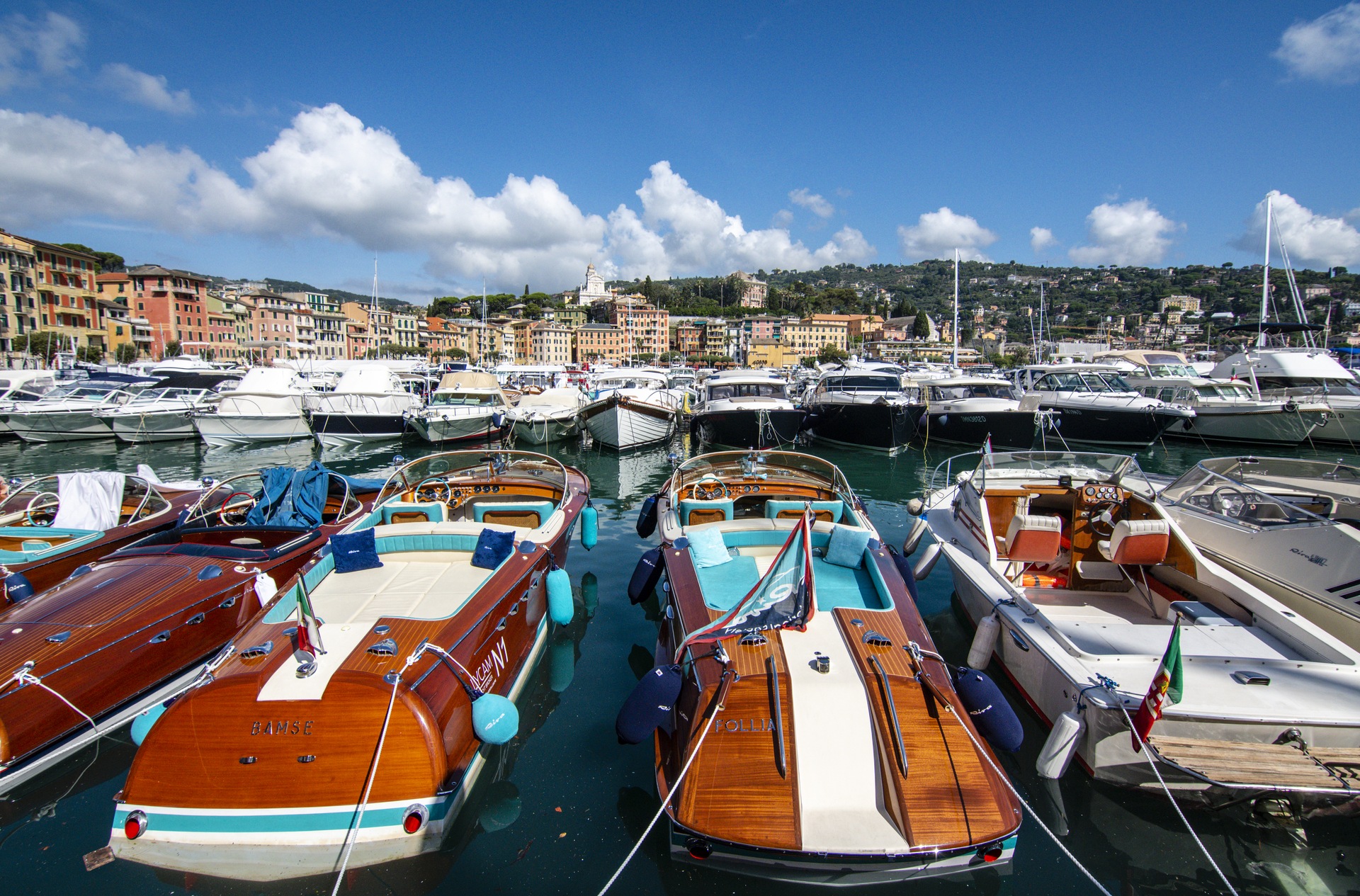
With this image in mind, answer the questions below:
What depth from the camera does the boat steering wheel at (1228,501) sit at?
6.96 metres

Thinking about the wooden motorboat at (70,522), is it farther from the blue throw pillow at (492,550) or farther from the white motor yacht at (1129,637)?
the white motor yacht at (1129,637)

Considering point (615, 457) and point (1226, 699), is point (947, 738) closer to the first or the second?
point (1226, 699)

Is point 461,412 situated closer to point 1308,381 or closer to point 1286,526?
point 1286,526

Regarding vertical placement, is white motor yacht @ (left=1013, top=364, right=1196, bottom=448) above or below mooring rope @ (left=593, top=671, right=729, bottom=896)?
above

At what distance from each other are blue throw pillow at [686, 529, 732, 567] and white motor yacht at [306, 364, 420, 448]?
20697 mm

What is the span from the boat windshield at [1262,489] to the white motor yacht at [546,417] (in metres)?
19.1

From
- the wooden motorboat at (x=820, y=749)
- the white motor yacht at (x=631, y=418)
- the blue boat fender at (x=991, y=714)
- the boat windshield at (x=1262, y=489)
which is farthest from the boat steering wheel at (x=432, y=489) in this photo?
the white motor yacht at (x=631, y=418)

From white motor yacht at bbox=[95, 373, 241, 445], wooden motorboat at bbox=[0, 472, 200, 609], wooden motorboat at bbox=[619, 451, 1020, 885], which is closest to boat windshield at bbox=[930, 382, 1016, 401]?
wooden motorboat at bbox=[619, 451, 1020, 885]

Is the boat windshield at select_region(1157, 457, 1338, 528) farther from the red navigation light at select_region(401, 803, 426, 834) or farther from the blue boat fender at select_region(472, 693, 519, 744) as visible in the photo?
the red navigation light at select_region(401, 803, 426, 834)

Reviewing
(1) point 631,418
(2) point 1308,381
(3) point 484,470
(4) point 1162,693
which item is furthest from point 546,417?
(2) point 1308,381

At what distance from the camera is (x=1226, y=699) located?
14.1ft

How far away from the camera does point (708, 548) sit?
643 centimetres

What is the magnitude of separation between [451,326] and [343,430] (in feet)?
332

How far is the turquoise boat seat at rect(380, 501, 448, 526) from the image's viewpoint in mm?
7691
